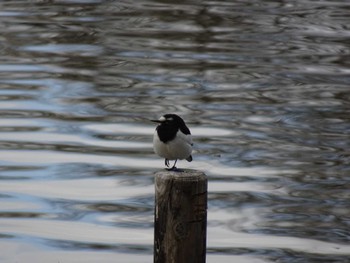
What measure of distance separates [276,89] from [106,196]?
4.78 meters

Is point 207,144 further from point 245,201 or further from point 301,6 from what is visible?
point 301,6

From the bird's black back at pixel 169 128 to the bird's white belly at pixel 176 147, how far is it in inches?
1.0

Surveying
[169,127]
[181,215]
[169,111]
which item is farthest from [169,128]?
[169,111]

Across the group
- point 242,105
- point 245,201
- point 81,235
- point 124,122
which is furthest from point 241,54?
point 81,235

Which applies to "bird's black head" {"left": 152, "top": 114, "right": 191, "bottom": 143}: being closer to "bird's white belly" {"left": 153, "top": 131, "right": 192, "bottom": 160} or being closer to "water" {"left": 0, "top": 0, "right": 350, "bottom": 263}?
"bird's white belly" {"left": 153, "top": 131, "right": 192, "bottom": 160}

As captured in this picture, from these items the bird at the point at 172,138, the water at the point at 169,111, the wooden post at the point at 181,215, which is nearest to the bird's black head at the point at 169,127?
the bird at the point at 172,138

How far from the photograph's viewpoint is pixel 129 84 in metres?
14.7

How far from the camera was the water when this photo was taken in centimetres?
925

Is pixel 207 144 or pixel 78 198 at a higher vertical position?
pixel 207 144

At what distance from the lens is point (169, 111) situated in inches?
515

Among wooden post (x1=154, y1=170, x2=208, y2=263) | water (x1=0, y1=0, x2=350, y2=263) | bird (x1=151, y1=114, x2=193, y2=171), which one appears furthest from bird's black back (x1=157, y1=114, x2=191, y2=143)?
water (x1=0, y1=0, x2=350, y2=263)

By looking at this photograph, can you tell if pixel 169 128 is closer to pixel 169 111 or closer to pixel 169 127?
pixel 169 127

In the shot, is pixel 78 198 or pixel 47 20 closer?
pixel 78 198

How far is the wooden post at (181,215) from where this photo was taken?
6098 millimetres
